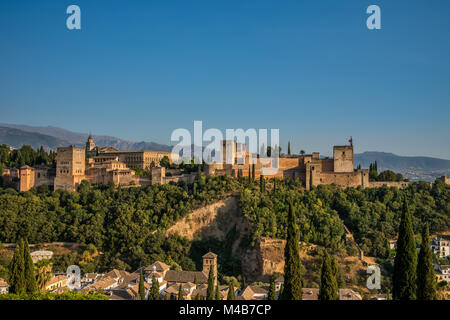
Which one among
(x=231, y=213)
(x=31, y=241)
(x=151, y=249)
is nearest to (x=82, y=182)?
(x=31, y=241)

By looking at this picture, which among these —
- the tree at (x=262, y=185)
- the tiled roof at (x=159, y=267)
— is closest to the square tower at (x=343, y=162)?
the tree at (x=262, y=185)

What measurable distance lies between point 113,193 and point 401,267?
3319 centimetres

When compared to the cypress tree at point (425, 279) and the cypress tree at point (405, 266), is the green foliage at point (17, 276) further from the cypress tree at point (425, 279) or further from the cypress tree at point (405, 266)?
the cypress tree at point (425, 279)

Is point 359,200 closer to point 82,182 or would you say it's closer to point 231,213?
point 231,213

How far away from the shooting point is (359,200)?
4656 centimetres

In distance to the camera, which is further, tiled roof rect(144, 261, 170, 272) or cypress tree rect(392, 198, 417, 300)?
tiled roof rect(144, 261, 170, 272)

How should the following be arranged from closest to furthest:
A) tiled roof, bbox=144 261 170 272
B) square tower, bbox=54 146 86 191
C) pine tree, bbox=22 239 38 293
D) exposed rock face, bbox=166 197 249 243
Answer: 1. pine tree, bbox=22 239 38 293
2. tiled roof, bbox=144 261 170 272
3. exposed rock face, bbox=166 197 249 243
4. square tower, bbox=54 146 86 191

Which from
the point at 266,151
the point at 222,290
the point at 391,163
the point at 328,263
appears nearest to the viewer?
the point at 328,263

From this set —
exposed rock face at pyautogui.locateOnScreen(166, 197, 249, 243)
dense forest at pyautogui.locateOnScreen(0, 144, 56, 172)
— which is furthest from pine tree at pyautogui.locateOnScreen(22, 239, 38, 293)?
dense forest at pyautogui.locateOnScreen(0, 144, 56, 172)

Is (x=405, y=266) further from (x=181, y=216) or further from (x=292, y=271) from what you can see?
(x=181, y=216)

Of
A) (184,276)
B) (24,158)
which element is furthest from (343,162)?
(24,158)

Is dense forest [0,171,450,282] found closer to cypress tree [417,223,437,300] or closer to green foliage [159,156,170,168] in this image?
green foliage [159,156,170,168]

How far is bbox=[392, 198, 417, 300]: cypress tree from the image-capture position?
19.9 m

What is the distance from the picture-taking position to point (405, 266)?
1995cm
